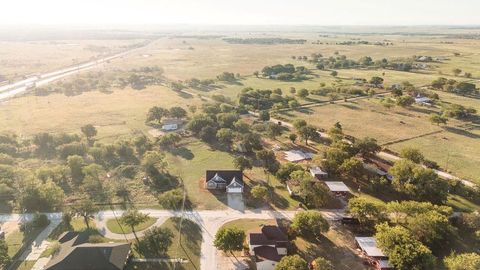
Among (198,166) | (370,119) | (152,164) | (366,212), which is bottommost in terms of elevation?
(198,166)

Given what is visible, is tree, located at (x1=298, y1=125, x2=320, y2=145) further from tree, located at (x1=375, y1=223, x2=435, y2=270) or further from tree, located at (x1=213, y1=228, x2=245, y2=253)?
tree, located at (x1=213, y1=228, x2=245, y2=253)

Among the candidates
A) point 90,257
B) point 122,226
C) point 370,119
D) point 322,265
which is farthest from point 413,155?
point 90,257

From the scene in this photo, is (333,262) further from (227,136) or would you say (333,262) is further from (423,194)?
(227,136)

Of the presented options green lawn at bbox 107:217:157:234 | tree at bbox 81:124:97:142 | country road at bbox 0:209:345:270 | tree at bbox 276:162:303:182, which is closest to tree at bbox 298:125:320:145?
tree at bbox 276:162:303:182

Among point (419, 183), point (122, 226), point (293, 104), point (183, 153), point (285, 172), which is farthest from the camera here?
point (293, 104)

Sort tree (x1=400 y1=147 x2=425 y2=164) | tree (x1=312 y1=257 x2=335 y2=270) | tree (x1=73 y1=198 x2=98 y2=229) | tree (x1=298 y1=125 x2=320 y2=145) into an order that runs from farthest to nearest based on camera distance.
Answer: tree (x1=298 y1=125 x2=320 y2=145) → tree (x1=400 y1=147 x2=425 y2=164) → tree (x1=73 y1=198 x2=98 y2=229) → tree (x1=312 y1=257 x2=335 y2=270)

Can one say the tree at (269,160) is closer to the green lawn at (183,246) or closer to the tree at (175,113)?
the green lawn at (183,246)

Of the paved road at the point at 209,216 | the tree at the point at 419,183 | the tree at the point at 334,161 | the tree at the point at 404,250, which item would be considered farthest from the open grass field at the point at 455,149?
the paved road at the point at 209,216

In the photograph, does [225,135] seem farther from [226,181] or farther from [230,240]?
[230,240]
